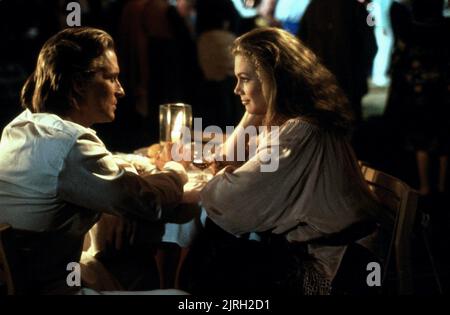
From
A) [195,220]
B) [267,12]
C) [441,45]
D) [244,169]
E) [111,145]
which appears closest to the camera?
[244,169]

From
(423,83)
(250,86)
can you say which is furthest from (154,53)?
(250,86)

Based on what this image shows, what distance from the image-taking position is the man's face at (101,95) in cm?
244

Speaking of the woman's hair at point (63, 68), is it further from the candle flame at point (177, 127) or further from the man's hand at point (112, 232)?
the candle flame at point (177, 127)

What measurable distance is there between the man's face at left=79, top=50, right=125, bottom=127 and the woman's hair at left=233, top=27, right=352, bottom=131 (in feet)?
1.72

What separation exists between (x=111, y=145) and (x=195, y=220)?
540cm

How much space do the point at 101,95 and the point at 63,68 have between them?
21cm

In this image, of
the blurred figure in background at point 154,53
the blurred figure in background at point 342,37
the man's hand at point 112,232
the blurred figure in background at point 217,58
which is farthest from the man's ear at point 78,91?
the blurred figure in background at point 154,53

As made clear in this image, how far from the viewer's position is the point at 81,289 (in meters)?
2.21

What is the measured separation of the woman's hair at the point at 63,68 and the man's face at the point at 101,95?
1.5 inches

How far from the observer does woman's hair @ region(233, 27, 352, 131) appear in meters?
2.54

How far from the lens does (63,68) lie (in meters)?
2.32
